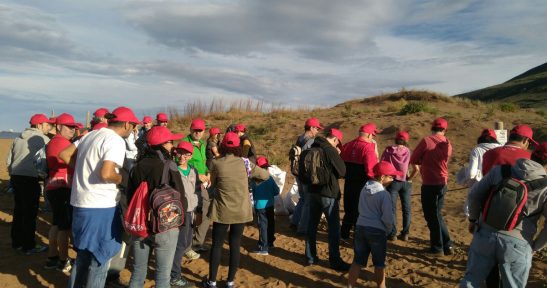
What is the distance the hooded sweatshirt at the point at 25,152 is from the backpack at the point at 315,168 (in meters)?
3.65

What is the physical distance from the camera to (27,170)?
5.86m

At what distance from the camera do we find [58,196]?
5168mm

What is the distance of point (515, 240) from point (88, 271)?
356 cm

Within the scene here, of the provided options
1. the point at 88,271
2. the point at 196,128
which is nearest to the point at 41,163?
the point at 196,128

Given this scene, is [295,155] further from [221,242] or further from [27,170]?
[27,170]

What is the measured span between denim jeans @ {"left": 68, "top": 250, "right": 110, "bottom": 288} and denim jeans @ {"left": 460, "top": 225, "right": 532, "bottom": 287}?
3086 millimetres

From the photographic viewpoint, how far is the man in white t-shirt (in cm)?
365

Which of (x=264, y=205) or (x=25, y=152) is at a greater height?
(x=25, y=152)

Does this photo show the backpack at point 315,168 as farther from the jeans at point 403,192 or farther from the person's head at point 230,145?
the jeans at point 403,192

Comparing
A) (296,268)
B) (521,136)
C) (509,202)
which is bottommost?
(296,268)

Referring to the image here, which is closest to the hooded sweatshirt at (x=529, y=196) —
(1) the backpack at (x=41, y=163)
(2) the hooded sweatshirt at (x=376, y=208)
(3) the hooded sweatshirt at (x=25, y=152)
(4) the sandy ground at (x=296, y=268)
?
(2) the hooded sweatshirt at (x=376, y=208)

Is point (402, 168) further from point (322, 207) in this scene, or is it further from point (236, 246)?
point (236, 246)

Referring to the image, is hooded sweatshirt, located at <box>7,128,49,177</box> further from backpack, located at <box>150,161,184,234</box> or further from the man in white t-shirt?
backpack, located at <box>150,161,184,234</box>

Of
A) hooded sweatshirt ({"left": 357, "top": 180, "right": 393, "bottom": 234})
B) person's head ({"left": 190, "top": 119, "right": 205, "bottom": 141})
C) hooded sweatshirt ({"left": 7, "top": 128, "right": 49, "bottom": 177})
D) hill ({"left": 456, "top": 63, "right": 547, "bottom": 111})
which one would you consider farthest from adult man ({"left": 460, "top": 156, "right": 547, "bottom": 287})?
hill ({"left": 456, "top": 63, "right": 547, "bottom": 111})
